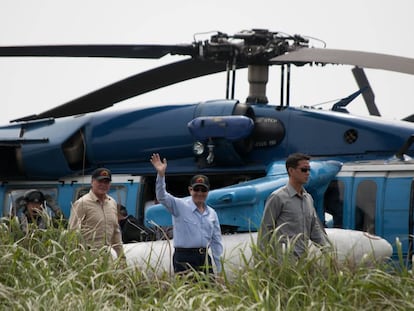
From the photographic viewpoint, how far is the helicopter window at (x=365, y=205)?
13445mm

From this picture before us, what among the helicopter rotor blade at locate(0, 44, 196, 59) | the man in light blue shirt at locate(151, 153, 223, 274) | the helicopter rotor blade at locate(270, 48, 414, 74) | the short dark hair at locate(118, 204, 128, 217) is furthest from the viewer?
the helicopter rotor blade at locate(0, 44, 196, 59)

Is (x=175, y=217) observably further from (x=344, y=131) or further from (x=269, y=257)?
(x=344, y=131)

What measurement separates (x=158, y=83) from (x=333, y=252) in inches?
330

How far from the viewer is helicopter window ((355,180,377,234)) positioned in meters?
13.4

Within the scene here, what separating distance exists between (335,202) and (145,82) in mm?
3867

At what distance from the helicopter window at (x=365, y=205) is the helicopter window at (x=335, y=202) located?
23 centimetres

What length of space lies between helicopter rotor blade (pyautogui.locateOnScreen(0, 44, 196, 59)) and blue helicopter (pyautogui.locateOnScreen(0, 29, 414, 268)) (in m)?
0.02

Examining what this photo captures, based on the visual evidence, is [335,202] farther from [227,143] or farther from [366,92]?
[366,92]

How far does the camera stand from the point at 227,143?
47.6 ft

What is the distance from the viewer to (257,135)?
14875 millimetres

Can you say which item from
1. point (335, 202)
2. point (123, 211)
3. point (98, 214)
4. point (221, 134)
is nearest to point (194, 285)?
point (98, 214)

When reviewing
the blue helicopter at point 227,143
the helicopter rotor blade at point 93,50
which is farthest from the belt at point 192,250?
the helicopter rotor blade at point 93,50

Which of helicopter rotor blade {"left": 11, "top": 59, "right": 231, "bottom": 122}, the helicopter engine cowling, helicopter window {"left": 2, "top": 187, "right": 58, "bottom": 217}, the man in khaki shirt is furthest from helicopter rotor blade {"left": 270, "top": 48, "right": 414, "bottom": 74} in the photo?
the man in khaki shirt

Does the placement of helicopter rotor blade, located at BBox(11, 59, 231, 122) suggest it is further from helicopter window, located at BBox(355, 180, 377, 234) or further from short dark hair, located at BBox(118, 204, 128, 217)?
helicopter window, located at BBox(355, 180, 377, 234)
